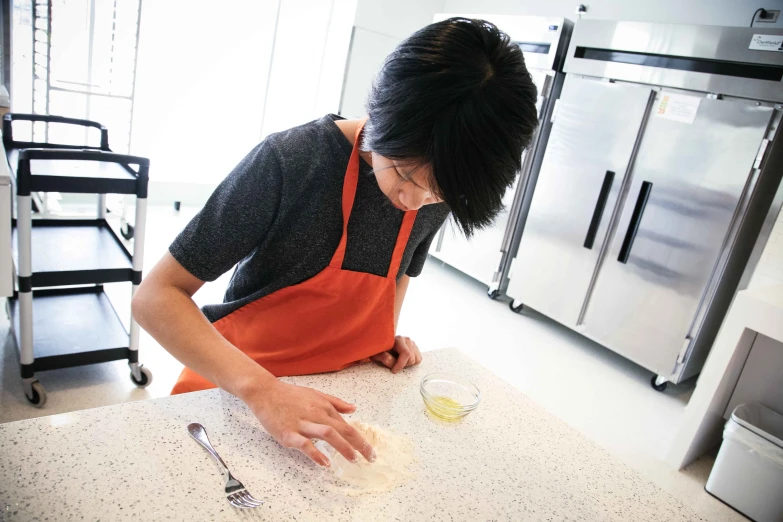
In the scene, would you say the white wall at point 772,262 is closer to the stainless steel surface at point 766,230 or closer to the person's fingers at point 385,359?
Answer: the stainless steel surface at point 766,230

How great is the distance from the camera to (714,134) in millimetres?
2670

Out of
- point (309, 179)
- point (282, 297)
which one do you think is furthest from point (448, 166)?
point (282, 297)

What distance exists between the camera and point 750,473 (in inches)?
76.2

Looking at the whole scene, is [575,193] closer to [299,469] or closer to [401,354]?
[401,354]

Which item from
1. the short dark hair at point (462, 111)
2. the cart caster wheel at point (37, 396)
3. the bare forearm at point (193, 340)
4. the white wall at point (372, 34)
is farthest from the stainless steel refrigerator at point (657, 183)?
the cart caster wheel at point (37, 396)

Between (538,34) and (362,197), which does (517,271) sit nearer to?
(538,34)

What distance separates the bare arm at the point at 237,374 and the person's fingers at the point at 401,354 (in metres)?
0.25

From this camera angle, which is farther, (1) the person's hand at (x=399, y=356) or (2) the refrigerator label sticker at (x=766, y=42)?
(2) the refrigerator label sticker at (x=766, y=42)

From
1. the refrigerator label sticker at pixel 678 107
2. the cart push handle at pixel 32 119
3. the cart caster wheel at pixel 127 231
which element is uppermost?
the refrigerator label sticker at pixel 678 107

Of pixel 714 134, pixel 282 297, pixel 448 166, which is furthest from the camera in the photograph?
pixel 714 134

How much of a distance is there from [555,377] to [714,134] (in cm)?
158

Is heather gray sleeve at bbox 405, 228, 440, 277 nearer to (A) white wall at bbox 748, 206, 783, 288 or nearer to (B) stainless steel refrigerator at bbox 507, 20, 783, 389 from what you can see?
(A) white wall at bbox 748, 206, 783, 288

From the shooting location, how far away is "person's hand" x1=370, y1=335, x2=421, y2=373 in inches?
40.5

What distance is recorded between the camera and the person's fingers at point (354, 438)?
2.36ft
